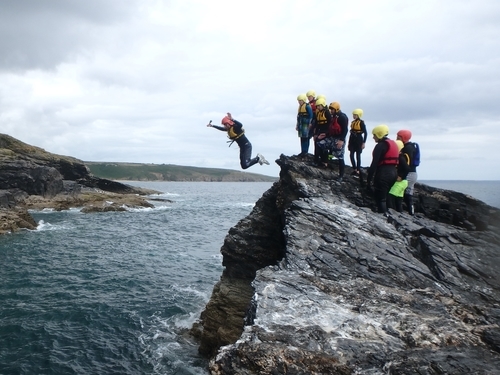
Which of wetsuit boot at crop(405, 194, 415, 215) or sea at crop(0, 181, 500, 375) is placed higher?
wetsuit boot at crop(405, 194, 415, 215)

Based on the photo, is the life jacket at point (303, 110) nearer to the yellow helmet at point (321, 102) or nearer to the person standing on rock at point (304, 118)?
the person standing on rock at point (304, 118)

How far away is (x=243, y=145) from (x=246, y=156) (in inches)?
24.5

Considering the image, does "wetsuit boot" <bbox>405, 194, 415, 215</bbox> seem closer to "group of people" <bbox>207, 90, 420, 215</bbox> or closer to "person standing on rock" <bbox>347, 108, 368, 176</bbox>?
"group of people" <bbox>207, 90, 420, 215</bbox>

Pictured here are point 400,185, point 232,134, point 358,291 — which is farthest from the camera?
point 232,134

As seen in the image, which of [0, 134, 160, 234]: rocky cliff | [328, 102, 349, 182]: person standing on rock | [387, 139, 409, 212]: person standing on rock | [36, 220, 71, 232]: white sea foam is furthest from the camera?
[0, 134, 160, 234]: rocky cliff

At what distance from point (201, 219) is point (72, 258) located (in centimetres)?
3325

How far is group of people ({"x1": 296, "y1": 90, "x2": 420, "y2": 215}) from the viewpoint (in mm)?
14883

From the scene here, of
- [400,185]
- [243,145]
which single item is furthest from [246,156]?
[400,185]

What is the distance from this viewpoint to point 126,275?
27922 millimetres

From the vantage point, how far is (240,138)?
20.1 m

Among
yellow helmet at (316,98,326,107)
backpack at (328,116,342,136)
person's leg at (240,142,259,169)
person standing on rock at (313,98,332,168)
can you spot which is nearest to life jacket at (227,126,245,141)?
person's leg at (240,142,259,169)

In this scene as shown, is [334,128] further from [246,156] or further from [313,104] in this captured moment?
[246,156]

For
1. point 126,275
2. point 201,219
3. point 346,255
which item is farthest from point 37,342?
point 201,219

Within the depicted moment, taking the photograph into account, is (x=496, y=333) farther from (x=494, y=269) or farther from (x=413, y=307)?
(x=494, y=269)
